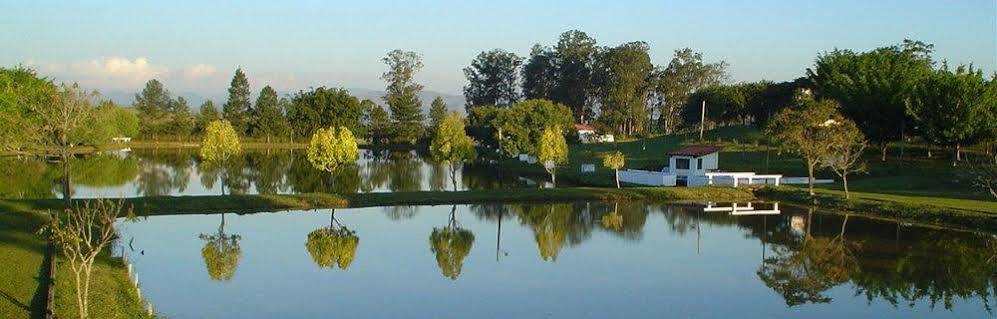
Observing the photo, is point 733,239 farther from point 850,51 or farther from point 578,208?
point 850,51

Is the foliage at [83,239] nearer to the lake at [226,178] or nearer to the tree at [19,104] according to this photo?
the tree at [19,104]

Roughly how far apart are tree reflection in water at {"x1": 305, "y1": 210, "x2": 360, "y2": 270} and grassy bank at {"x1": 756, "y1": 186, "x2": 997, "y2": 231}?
23.8 metres

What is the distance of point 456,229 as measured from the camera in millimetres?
36594

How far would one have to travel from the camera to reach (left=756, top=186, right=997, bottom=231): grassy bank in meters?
36.9

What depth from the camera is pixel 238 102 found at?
135m

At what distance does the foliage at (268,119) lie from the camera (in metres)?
125

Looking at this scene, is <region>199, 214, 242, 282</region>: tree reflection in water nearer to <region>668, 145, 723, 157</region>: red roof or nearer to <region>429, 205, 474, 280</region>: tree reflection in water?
<region>429, 205, 474, 280</region>: tree reflection in water

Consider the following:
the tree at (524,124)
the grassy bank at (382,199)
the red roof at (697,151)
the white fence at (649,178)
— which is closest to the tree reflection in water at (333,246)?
the grassy bank at (382,199)

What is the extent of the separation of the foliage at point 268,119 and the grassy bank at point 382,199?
82536 mm

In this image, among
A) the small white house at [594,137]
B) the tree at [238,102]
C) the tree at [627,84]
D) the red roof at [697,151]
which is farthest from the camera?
the tree at [238,102]

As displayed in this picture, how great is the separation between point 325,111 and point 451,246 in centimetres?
9210

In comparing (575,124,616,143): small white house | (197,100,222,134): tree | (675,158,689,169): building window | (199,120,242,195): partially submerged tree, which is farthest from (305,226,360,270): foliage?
(197,100,222,134): tree

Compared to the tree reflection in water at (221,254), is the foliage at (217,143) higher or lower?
higher

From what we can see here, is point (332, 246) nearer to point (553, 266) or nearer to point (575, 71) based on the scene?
point (553, 266)
